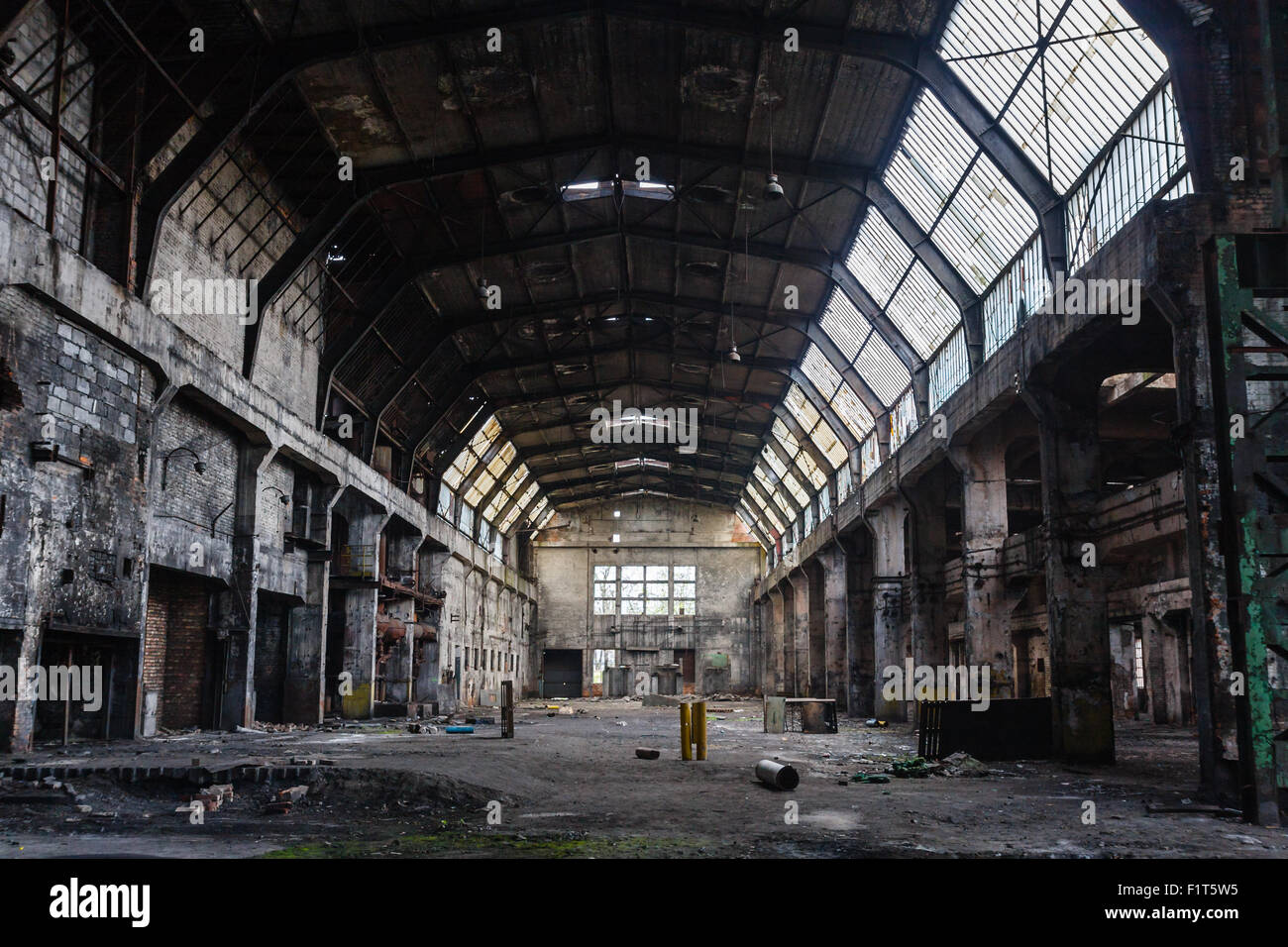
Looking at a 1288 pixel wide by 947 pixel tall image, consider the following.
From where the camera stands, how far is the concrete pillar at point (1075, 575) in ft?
49.4

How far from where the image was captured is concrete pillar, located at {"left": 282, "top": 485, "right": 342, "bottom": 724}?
23828 millimetres

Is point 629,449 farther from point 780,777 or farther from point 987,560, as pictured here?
point 780,777

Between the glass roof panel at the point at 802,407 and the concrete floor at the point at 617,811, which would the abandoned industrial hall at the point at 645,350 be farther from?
the glass roof panel at the point at 802,407

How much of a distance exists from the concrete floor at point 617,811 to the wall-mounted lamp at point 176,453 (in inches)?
182

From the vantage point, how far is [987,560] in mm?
20031

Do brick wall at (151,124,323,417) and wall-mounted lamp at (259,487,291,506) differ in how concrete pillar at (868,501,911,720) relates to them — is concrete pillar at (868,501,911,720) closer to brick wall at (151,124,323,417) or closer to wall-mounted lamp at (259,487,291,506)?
wall-mounted lamp at (259,487,291,506)

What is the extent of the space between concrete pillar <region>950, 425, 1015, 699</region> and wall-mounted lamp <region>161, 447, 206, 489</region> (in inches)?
579

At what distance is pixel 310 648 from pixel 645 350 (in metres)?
13.6

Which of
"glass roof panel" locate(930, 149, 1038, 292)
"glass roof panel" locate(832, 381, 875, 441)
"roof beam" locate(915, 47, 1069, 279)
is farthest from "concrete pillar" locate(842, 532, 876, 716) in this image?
"roof beam" locate(915, 47, 1069, 279)

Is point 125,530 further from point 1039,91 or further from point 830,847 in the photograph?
point 1039,91

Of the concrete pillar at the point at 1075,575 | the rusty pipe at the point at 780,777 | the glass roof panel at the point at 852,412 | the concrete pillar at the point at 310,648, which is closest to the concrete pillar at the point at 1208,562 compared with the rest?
the rusty pipe at the point at 780,777
